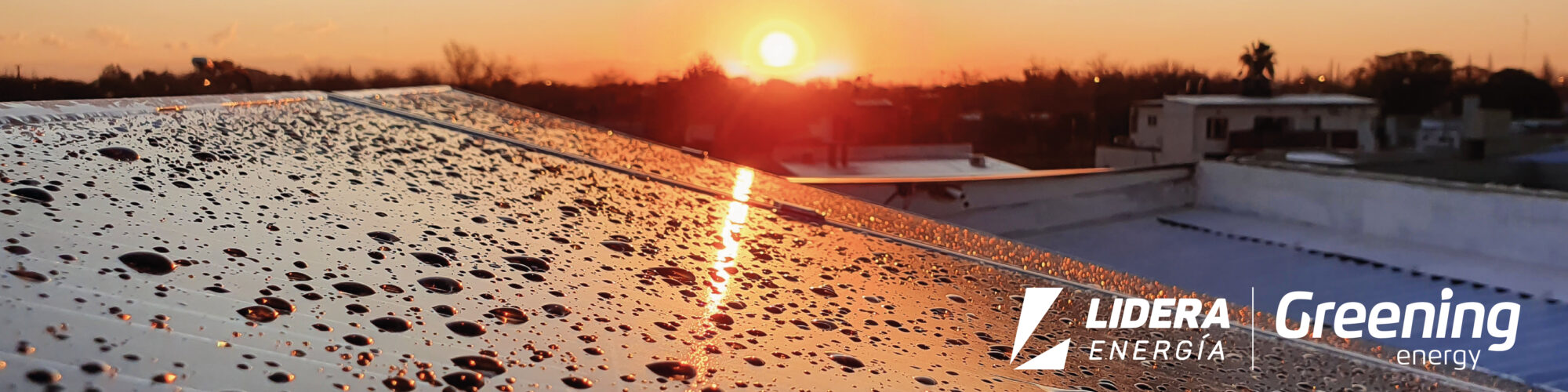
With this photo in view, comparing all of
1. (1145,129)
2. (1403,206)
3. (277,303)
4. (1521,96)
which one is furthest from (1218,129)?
(277,303)

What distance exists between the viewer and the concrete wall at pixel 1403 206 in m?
6.96

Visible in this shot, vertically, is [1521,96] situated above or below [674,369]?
above

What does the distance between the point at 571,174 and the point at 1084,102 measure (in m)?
26.6

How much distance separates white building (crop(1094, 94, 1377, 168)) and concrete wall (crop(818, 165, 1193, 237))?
10.8m

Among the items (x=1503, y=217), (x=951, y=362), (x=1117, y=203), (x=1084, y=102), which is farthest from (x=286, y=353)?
(x=1084, y=102)

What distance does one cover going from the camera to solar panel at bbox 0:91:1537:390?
90 centimetres

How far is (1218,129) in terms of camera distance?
827 inches

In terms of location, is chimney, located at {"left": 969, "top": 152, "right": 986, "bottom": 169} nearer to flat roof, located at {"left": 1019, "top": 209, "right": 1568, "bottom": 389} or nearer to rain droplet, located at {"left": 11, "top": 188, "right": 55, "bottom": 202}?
flat roof, located at {"left": 1019, "top": 209, "right": 1568, "bottom": 389}

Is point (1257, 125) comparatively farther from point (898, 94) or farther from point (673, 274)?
point (673, 274)

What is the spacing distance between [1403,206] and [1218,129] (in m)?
13.7

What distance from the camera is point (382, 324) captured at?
1017 millimetres

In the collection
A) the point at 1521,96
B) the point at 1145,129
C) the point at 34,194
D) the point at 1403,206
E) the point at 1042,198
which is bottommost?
the point at 1042,198

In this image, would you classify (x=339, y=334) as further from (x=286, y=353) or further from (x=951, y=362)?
(x=951, y=362)

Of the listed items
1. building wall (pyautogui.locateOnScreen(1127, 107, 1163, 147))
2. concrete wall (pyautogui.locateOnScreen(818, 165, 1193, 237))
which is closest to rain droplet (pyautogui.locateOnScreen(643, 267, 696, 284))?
concrete wall (pyautogui.locateOnScreen(818, 165, 1193, 237))
